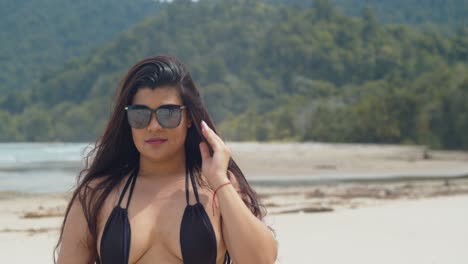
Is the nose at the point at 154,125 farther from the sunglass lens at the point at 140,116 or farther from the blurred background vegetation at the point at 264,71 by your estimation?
the blurred background vegetation at the point at 264,71

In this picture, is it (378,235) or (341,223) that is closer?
(378,235)

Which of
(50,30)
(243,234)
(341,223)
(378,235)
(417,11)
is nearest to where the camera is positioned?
(243,234)

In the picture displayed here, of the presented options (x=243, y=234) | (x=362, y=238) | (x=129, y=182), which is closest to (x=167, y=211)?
(x=129, y=182)

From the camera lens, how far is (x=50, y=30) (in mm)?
135750

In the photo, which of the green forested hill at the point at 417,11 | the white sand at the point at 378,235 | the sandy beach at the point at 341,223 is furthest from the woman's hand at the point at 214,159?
the green forested hill at the point at 417,11

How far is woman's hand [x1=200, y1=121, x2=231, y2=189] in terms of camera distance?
7.89 ft

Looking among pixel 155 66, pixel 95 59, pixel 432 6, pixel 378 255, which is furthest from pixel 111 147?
pixel 432 6

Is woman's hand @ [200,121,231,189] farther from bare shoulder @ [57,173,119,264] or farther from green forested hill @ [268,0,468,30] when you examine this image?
green forested hill @ [268,0,468,30]

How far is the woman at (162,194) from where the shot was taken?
7.64ft

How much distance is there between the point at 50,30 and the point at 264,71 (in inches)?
2447

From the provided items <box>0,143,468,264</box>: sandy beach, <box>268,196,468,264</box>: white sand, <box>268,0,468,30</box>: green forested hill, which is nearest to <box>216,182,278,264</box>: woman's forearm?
<box>0,143,468,264</box>: sandy beach

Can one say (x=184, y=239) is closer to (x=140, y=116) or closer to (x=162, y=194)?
(x=162, y=194)

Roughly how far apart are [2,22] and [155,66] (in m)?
137

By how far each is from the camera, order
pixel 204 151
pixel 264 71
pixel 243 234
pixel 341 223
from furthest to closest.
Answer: pixel 264 71 < pixel 341 223 < pixel 204 151 < pixel 243 234
